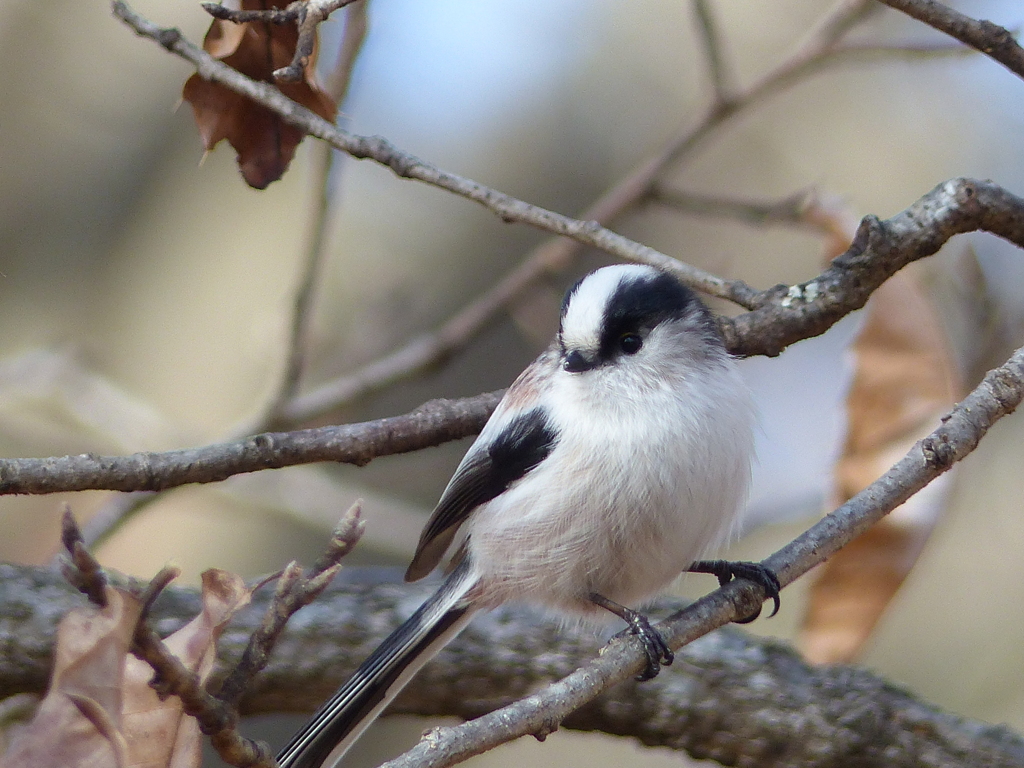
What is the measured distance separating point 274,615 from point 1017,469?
347cm

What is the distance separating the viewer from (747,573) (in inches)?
70.2

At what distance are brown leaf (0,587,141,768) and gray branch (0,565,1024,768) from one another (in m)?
1.07

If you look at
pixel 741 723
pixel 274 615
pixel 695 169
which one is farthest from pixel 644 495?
pixel 695 169

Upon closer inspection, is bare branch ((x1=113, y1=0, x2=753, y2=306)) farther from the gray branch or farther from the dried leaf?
the gray branch

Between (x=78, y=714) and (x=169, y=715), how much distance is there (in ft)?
0.34

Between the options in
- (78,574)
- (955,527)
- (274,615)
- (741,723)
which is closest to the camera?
(78,574)

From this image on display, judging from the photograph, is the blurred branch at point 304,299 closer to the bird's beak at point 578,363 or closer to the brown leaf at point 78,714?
the bird's beak at point 578,363

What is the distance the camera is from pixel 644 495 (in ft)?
6.01

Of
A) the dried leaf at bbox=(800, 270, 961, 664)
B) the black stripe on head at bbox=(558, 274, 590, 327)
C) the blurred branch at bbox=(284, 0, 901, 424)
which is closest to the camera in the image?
the black stripe on head at bbox=(558, 274, 590, 327)

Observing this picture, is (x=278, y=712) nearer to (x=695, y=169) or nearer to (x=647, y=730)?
(x=647, y=730)

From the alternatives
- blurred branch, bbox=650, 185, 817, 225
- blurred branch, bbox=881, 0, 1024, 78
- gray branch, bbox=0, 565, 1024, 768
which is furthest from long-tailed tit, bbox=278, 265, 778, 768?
blurred branch, bbox=881, 0, 1024, 78

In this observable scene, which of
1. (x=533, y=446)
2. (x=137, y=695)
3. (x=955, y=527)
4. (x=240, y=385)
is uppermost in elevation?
(x=240, y=385)

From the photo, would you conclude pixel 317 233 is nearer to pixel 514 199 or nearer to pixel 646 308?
pixel 514 199

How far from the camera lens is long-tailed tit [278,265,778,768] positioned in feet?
6.06
